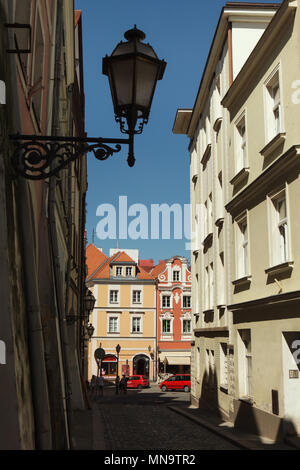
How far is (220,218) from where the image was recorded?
20.2m

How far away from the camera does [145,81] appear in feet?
16.0

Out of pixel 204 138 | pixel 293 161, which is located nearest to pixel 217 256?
pixel 204 138

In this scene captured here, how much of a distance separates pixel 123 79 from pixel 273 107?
35.6 ft

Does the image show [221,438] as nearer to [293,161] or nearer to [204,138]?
[293,161]

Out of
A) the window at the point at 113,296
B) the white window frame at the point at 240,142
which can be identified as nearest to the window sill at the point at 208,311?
the white window frame at the point at 240,142

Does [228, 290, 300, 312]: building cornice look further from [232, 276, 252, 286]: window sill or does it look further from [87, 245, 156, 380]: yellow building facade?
[87, 245, 156, 380]: yellow building facade

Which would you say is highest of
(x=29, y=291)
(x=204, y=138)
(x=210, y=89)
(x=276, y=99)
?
(x=210, y=89)

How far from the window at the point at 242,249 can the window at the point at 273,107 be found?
338cm

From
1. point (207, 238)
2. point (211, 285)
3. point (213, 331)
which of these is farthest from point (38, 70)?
point (211, 285)

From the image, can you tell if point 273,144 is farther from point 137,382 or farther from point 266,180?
point 137,382

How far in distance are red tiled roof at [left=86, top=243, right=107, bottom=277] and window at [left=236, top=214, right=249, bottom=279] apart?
145ft

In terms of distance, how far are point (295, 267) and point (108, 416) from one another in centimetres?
1244

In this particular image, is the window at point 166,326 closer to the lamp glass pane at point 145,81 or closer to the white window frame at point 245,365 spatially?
the white window frame at point 245,365

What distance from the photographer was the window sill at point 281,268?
12.4 m
